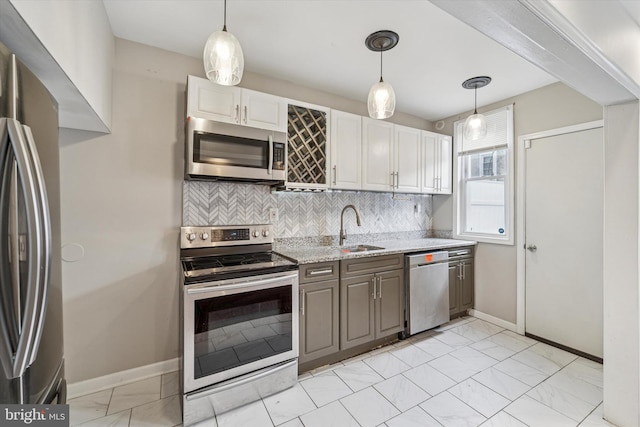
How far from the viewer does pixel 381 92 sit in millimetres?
1848

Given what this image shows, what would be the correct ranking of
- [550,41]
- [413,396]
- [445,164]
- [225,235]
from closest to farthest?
[550,41]
[413,396]
[225,235]
[445,164]

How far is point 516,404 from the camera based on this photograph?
6.22 feet

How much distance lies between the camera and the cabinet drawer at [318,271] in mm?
2191

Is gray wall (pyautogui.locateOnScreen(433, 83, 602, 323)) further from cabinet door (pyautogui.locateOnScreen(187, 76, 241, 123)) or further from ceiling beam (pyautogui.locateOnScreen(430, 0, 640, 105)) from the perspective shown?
cabinet door (pyautogui.locateOnScreen(187, 76, 241, 123))

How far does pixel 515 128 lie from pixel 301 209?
2545mm

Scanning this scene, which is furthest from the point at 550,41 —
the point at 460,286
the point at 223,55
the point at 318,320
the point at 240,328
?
the point at 460,286

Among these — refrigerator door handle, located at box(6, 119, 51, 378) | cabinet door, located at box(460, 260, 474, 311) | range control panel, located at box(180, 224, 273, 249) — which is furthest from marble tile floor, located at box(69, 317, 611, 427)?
refrigerator door handle, located at box(6, 119, 51, 378)

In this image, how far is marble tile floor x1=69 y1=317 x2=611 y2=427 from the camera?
1747 millimetres

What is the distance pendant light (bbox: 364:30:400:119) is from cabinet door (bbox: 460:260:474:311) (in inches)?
89.3

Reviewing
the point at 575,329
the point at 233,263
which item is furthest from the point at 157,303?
the point at 575,329

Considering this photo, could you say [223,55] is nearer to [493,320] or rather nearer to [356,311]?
[356,311]

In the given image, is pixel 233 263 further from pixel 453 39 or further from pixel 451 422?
pixel 453 39

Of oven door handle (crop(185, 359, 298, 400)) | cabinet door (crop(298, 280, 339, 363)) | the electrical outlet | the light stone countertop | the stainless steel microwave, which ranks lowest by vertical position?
oven door handle (crop(185, 359, 298, 400))

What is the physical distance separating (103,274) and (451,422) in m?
2.62
